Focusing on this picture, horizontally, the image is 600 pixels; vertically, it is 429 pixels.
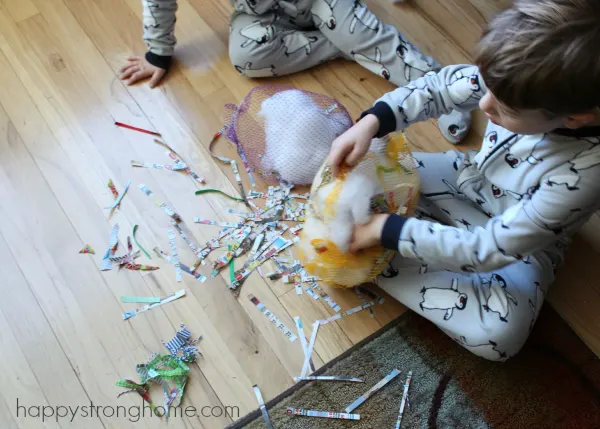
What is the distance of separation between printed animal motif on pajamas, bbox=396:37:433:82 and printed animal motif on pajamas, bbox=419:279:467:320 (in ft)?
1.81

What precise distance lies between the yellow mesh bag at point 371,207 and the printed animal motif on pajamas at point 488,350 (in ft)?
0.72

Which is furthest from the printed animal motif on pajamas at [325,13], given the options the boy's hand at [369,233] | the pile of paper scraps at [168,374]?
the pile of paper scraps at [168,374]

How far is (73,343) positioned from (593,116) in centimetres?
103

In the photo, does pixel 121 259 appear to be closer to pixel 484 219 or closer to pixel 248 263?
pixel 248 263

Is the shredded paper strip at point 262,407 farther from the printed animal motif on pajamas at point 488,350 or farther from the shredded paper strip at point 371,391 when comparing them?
the printed animal motif on pajamas at point 488,350

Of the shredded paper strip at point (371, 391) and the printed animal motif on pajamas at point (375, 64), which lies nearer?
the shredded paper strip at point (371, 391)

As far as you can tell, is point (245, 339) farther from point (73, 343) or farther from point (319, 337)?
point (73, 343)

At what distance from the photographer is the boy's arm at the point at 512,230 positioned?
0.80 metres

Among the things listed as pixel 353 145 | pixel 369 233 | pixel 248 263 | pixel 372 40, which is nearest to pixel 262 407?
pixel 248 263

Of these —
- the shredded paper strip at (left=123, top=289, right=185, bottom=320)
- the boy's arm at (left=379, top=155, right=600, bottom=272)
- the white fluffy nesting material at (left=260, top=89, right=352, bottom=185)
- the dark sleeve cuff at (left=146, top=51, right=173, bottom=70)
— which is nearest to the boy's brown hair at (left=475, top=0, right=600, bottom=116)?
the boy's arm at (left=379, top=155, right=600, bottom=272)

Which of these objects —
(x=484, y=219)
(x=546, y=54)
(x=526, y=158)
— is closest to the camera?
(x=546, y=54)

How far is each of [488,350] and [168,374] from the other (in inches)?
24.7

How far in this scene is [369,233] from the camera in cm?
94

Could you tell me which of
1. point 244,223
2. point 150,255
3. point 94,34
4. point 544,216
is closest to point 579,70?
point 544,216
